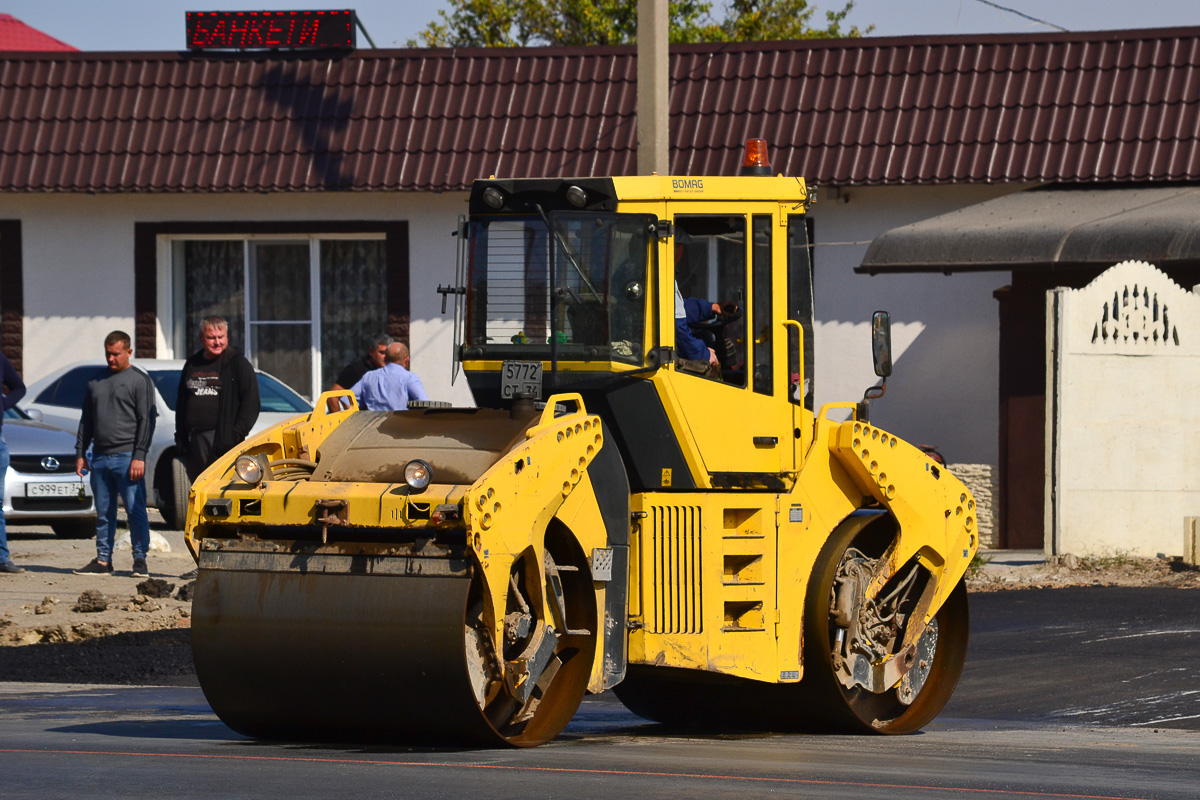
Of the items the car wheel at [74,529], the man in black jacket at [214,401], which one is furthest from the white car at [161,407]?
the man in black jacket at [214,401]

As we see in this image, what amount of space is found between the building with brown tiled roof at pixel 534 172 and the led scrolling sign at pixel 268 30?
0.61 ft

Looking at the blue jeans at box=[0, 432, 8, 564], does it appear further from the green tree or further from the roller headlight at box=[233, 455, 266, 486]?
the green tree

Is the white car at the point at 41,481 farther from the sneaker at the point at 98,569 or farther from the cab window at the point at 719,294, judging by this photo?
the cab window at the point at 719,294

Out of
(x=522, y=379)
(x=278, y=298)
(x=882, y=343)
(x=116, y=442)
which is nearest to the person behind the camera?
(x=522, y=379)

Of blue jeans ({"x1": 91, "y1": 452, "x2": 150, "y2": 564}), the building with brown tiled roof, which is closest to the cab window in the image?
blue jeans ({"x1": 91, "y1": 452, "x2": 150, "y2": 564})

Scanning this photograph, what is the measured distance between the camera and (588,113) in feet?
66.3

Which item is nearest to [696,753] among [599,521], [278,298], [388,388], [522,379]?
[599,521]

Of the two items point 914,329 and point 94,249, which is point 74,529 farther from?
point 914,329

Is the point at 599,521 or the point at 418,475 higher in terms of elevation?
the point at 418,475

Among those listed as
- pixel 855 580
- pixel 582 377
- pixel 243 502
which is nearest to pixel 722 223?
pixel 582 377

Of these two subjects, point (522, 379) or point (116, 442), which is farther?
point (116, 442)

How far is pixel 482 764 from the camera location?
22.3ft

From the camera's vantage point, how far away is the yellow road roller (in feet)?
22.8

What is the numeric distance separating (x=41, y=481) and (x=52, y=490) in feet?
0.41
